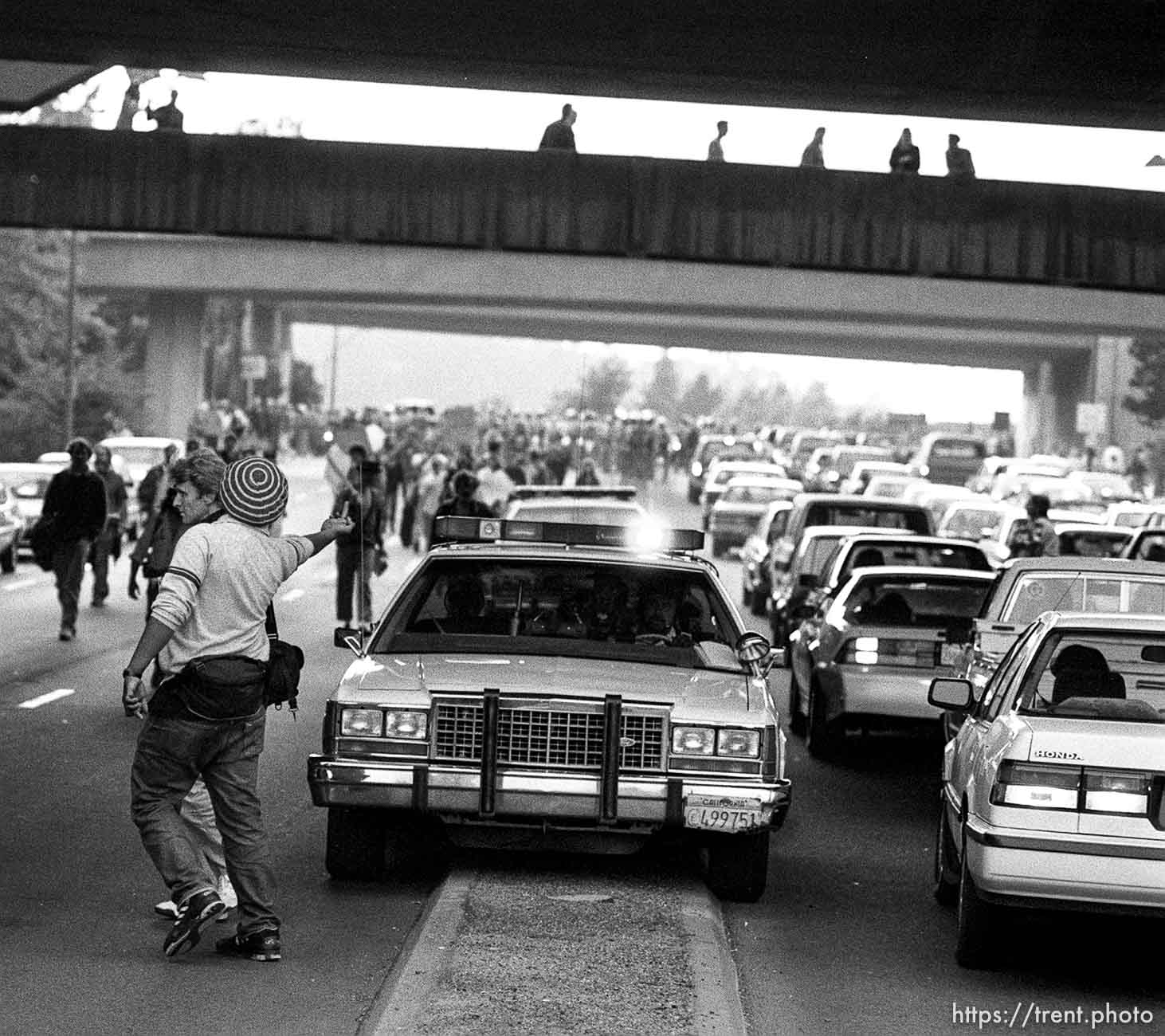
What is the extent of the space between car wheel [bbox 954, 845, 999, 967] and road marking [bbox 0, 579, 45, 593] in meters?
21.4

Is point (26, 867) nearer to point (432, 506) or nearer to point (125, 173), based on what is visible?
point (125, 173)

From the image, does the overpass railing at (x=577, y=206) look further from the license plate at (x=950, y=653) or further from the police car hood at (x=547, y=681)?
the police car hood at (x=547, y=681)

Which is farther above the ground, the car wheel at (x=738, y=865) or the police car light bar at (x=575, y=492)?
the police car light bar at (x=575, y=492)

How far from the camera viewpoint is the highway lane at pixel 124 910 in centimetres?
797

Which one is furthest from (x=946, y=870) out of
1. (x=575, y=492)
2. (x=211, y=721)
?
(x=575, y=492)

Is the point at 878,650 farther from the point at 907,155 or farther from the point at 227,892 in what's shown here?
the point at 907,155

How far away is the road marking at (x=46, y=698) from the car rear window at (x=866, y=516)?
1100cm

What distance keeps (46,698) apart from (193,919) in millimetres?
9544

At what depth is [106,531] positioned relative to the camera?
84.4ft

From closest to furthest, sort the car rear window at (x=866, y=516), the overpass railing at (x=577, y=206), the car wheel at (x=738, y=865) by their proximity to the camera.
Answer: the car wheel at (x=738, y=865), the overpass railing at (x=577, y=206), the car rear window at (x=866, y=516)

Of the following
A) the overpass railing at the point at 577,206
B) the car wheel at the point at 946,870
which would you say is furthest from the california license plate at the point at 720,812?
the overpass railing at the point at 577,206

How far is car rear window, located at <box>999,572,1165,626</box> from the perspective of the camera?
14.0m

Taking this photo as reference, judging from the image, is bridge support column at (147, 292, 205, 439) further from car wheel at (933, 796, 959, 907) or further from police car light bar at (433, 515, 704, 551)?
car wheel at (933, 796, 959, 907)

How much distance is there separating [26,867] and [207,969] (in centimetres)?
239
